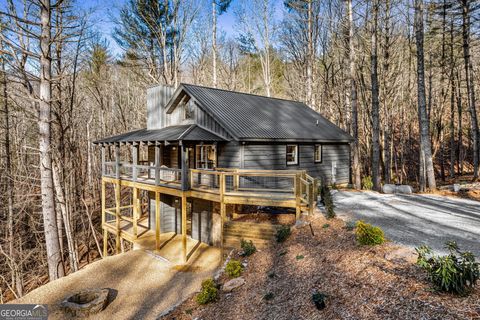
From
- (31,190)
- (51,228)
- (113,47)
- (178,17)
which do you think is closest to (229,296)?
(51,228)

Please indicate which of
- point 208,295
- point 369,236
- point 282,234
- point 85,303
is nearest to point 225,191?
point 282,234

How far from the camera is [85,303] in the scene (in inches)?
351

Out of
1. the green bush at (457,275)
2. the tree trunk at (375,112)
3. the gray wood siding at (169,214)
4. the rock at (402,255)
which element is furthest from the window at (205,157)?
the green bush at (457,275)

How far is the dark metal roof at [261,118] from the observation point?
1240 centimetres

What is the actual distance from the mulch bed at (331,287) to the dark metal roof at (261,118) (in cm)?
486

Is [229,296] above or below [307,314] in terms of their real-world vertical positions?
below

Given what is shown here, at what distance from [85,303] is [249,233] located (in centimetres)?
593

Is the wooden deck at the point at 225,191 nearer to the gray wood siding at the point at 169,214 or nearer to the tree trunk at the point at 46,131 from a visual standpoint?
the gray wood siding at the point at 169,214

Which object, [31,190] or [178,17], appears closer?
[31,190]

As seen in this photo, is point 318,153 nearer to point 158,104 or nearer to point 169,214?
point 169,214

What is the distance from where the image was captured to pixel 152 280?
10867mm

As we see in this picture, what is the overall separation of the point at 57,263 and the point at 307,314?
9.41m

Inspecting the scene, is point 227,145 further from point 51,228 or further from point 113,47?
point 113,47

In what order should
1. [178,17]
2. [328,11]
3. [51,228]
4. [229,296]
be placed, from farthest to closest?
[328,11] → [178,17] → [51,228] → [229,296]
